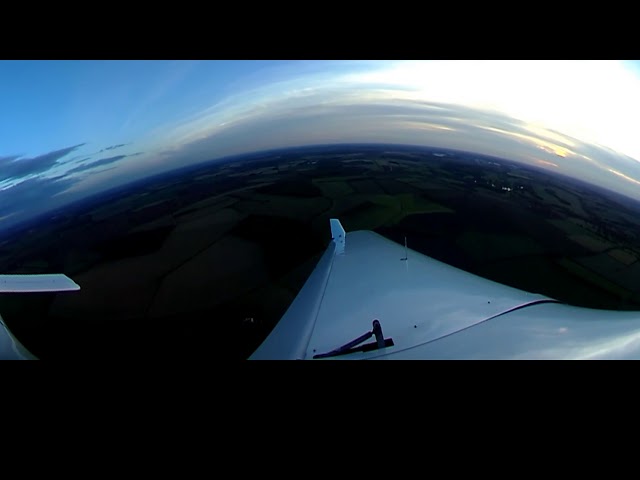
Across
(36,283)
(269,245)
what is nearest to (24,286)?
Answer: (36,283)

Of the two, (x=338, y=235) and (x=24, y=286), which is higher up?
(x=338, y=235)

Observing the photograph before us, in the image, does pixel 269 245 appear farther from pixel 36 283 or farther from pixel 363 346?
pixel 363 346

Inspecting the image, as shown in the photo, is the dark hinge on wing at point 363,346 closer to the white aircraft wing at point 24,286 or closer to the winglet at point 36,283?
the white aircraft wing at point 24,286

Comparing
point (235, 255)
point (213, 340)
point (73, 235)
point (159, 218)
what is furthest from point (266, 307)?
point (73, 235)

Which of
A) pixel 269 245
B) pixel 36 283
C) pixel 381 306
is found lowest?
pixel 381 306

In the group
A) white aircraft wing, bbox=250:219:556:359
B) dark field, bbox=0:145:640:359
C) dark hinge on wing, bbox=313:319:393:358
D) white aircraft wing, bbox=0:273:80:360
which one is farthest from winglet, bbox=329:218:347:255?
white aircraft wing, bbox=0:273:80:360

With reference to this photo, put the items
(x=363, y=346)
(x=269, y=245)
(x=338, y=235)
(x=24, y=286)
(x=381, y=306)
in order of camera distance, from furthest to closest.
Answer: (x=269, y=245)
(x=338, y=235)
(x=381, y=306)
(x=24, y=286)
(x=363, y=346)

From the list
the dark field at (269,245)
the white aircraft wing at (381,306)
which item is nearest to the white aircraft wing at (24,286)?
the dark field at (269,245)

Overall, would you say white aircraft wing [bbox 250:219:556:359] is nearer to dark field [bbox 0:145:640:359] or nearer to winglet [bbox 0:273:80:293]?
dark field [bbox 0:145:640:359]
